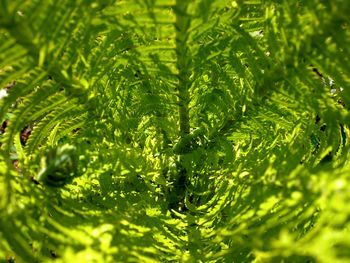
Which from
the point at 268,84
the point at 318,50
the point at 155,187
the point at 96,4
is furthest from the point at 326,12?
the point at 155,187

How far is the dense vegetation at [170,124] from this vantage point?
437 millimetres

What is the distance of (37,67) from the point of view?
1.66 feet

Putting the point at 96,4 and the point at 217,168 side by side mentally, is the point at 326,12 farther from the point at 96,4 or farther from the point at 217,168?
the point at 217,168

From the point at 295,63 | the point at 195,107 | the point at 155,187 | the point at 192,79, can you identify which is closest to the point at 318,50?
the point at 295,63

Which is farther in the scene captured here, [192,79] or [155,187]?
[155,187]

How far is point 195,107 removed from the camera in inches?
33.4

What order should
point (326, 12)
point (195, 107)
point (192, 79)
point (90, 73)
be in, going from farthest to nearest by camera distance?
1. point (195, 107)
2. point (192, 79)
3. point (90, 73)
4. point (326, 12)

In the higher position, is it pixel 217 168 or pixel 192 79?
pixel 192 79

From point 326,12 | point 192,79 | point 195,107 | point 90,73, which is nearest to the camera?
point 326,12

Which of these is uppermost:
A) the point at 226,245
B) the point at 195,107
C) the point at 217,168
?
the point at 195,107

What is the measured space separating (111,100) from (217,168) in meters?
0.28

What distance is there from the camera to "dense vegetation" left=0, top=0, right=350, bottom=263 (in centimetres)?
44

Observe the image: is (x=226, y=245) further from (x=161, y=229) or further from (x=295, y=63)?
(x=295, y=63)

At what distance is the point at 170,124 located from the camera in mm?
813
